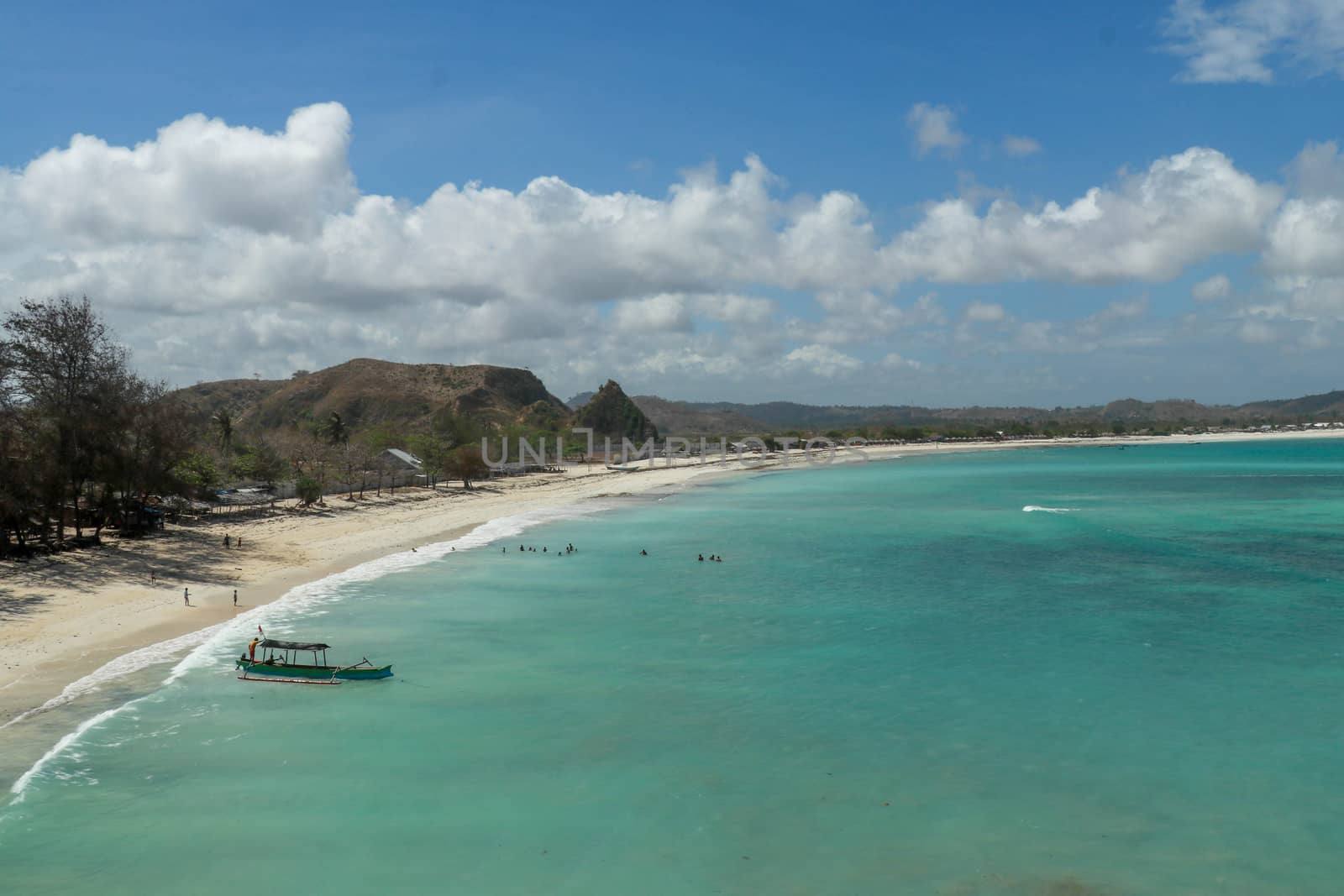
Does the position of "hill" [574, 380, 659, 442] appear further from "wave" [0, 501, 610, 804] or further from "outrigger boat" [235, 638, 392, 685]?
"outrigger boat" [235, 638, 392, 685]

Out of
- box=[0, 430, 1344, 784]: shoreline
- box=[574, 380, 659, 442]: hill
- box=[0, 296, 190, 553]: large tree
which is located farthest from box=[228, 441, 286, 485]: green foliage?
box=[574, 380, 659, 442]: hill

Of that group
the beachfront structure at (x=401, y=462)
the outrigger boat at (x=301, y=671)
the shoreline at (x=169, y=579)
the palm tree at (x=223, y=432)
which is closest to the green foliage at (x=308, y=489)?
the shoreline at (x=169, y=579)

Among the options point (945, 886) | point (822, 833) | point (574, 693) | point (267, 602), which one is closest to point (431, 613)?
point (267, 602)

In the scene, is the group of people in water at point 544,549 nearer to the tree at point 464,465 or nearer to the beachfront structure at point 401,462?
the beachfront structure at point 401,462

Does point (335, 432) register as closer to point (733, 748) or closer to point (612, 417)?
point (733, 748)

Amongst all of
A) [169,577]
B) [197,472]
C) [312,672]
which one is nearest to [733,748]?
[312,672]

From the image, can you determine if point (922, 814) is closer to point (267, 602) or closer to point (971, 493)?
point (267, 602)
